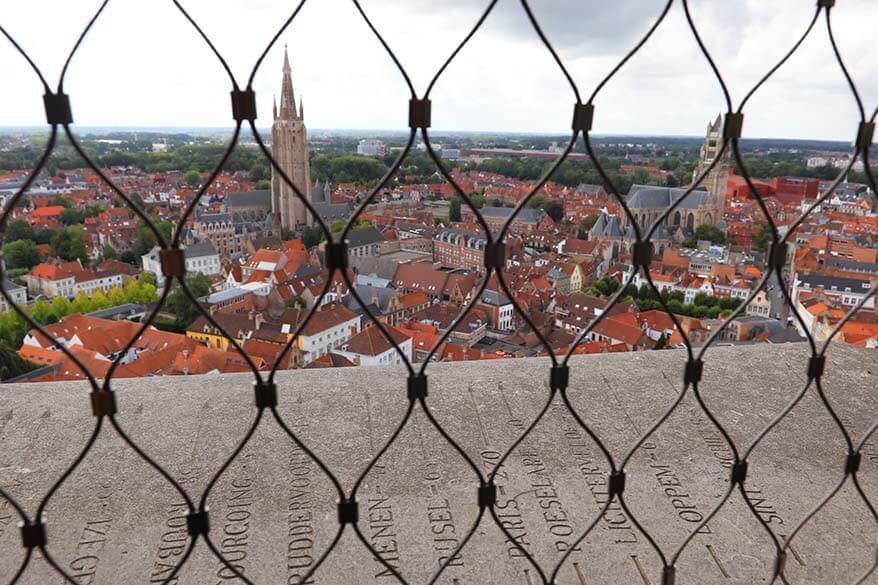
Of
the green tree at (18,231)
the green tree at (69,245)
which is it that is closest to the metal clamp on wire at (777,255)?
the green tree at (18,231)

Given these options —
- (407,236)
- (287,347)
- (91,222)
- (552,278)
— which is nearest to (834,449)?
(287,347)

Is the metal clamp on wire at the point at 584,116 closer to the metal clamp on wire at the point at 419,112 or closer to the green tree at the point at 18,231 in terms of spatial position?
the metal clamp on wire at the point at 419,112

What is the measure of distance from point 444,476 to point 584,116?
1387mm

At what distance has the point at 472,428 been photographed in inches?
108

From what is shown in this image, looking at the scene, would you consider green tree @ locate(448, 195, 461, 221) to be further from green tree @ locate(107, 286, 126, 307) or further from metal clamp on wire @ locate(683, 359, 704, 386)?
metal clamp on wire @ locate(683, 359, 704, 386)

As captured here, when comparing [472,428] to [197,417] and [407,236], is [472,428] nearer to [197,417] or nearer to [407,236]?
[197,417]

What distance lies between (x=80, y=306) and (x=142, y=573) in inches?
1128

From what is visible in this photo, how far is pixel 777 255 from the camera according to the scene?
1.63m

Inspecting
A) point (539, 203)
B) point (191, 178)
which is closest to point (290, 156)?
point (191, 178)

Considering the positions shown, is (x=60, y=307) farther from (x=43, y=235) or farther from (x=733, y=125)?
(x=733, y=125)

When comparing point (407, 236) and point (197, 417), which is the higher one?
point (197, 417)

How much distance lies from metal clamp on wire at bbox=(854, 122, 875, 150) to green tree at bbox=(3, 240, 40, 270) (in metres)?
35.6

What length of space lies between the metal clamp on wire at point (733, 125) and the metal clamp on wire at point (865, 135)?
0.32 meters

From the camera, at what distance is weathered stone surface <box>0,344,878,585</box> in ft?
6.32
